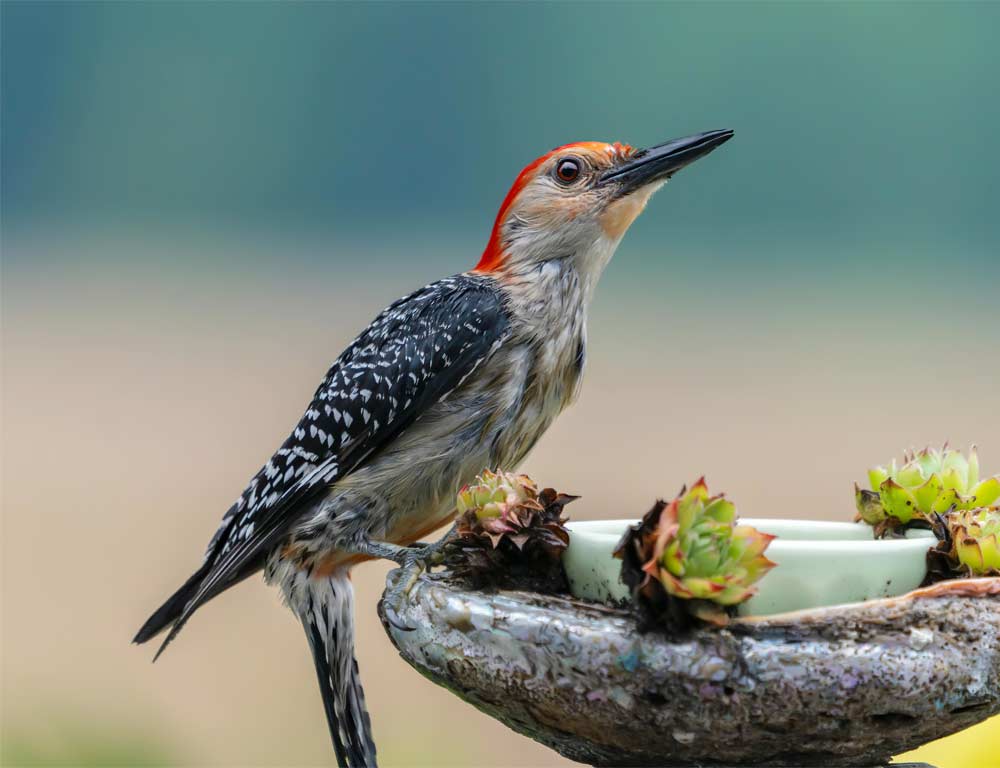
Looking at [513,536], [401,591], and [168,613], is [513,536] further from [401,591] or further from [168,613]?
[168,613]

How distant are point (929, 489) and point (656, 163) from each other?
111 centimetres

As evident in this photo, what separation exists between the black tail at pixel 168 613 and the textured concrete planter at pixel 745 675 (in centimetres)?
123

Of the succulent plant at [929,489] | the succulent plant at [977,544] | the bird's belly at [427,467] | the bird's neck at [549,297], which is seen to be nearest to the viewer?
the succulent plant at [977,544]

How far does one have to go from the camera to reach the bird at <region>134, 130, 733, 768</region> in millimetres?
2463

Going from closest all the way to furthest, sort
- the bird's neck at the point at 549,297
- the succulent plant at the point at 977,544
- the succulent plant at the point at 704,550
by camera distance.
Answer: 1. the succulent plant at the point at 704,550
2. the succulent plant at the point at 977,544
3. the bird's neck at the point at 549,297

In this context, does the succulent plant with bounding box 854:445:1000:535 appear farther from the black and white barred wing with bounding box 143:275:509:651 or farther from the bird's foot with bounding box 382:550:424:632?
the black and white barred wing with bounding box 143:275:509:651

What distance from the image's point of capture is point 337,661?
271 cm

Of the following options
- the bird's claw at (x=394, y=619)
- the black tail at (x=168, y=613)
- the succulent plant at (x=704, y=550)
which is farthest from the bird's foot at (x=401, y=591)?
the black tail at (x=168, y=613)

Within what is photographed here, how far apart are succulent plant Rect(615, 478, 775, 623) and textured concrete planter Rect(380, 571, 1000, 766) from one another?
0.31 ft

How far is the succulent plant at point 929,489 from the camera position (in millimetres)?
1869

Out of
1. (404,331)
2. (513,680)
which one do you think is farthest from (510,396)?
(513,680)

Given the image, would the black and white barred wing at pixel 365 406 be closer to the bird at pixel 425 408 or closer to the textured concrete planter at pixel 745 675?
the bird at pixel 425 408

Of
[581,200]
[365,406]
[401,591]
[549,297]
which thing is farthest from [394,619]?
[581,200]

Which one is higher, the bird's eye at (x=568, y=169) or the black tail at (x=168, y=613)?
the bird's eye at (x=568, y=169)
